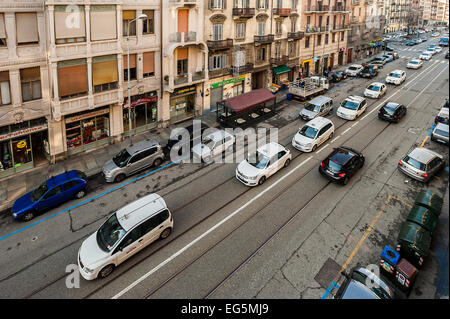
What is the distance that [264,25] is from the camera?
124ft

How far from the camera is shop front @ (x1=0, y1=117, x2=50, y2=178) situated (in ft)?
70.2

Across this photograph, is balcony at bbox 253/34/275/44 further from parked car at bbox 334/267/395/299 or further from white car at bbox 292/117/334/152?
parked car at bbox 334/267/395/299

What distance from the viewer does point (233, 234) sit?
16.5 meters

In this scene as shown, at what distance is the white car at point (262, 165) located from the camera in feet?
67.1

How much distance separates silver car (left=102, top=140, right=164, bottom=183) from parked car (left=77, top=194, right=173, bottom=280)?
6.16 metres

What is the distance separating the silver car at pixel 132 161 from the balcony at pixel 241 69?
15.4 metres

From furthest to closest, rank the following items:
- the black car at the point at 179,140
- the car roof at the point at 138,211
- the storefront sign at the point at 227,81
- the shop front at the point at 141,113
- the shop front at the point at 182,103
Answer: the storefront sign at the point at 227,81, the shop front at the point at 182,103, the shop front at the point at 141,113, the black car at the point at 179,140, the car roof at the point at 138,211

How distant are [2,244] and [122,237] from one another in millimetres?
7069

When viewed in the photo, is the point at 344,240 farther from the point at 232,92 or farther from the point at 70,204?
the point at 232,92

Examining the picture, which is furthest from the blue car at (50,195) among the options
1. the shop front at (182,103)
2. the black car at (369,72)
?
the black car at (369,72)

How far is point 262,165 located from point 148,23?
1571cm

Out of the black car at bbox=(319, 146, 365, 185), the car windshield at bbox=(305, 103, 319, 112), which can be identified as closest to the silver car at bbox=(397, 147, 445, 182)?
the black car at bbox=(319, 146, 365, 185)

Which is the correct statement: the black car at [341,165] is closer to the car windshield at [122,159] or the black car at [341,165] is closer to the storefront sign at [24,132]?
the car windshield at [122,159]

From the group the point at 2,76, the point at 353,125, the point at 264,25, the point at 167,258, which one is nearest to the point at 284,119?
the point at 353,125
